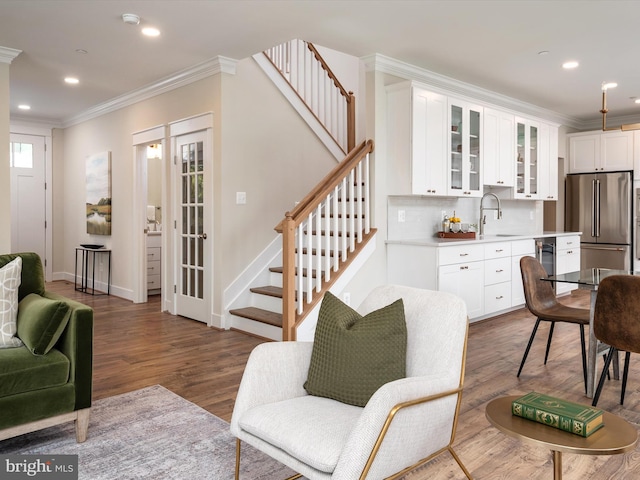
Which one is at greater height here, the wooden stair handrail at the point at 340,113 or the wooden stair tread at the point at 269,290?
the wooden stair handrail at the point at 340,113

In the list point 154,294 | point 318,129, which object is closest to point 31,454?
point 318,129

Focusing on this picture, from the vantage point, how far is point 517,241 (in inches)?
226

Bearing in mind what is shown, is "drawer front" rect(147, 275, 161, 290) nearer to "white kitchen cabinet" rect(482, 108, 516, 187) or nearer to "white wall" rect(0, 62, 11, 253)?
"white wall" rect(0, 62, 11, 253)

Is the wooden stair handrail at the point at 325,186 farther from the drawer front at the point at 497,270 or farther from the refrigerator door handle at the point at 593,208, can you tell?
the refrigerator door handle at the point at 593,208

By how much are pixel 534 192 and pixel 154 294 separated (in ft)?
17.4

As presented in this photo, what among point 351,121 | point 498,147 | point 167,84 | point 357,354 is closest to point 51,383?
point 357,354

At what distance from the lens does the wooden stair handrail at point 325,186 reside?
158 inches

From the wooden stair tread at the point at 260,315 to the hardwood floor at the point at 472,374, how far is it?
193 millimetres

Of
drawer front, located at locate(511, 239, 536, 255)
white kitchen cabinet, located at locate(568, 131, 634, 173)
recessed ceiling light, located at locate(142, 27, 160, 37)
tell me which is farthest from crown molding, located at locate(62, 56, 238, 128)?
white kitchen cabinet, located at locate(568, 131, 634, 173)

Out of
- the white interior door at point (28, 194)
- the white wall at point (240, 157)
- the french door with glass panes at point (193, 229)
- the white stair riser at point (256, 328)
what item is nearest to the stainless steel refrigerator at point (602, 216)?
the white wall at point (240, 157)

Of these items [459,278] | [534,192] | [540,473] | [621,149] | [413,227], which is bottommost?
[540,473]

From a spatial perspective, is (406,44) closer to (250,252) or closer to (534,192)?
(250,252)

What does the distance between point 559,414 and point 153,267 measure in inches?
243

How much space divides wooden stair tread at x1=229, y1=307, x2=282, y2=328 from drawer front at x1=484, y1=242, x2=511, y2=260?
2.27 meters
